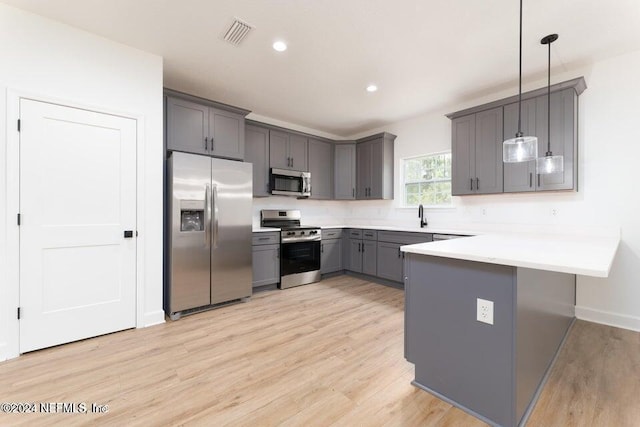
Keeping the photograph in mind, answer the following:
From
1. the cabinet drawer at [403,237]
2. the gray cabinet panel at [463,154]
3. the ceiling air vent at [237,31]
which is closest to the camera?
the ceiling air vent at [237,31]

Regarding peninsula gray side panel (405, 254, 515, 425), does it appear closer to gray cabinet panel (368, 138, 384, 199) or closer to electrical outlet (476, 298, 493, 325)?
electrical outlet (476, 298, 493, 325)

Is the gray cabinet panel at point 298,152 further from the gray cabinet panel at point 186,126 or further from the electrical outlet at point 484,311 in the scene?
the electrical outlet at point 484,311

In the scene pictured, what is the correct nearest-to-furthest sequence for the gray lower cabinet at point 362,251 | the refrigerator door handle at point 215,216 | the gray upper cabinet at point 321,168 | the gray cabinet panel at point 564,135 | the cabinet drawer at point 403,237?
1. the gray cabinet panel at point 564,135
2. the refrigerator door handle at point 215,216
3. the cabinet drawer at point 403,237
4. the gray lower cabinet at point 362,251
5. the gray upper cabinet at point 321,168

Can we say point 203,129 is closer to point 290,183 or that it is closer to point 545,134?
point 290,183

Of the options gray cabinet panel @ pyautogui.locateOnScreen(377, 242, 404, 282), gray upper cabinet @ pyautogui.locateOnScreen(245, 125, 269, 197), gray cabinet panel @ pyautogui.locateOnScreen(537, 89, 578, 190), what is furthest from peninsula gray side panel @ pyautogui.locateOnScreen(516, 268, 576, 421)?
gray upper cabinet @ pyautogui.locateOnScreen(245, 125, 269, 197)

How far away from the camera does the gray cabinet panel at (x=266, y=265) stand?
3.97m

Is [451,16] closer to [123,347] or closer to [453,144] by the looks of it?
[453,144]

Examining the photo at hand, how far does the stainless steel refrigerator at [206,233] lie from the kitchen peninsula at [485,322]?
228cm

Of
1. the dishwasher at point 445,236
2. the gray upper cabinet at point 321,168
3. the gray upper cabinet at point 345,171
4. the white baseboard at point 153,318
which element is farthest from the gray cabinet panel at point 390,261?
the white baseboard at point 153,318

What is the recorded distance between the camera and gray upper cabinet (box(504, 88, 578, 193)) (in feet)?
9.61

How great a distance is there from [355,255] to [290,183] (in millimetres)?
1693

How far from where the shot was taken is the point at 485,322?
156 centimetres

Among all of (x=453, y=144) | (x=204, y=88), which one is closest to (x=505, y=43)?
(x=453, y=144)

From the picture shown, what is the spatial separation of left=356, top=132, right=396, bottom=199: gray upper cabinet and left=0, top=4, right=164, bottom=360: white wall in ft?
11.0
